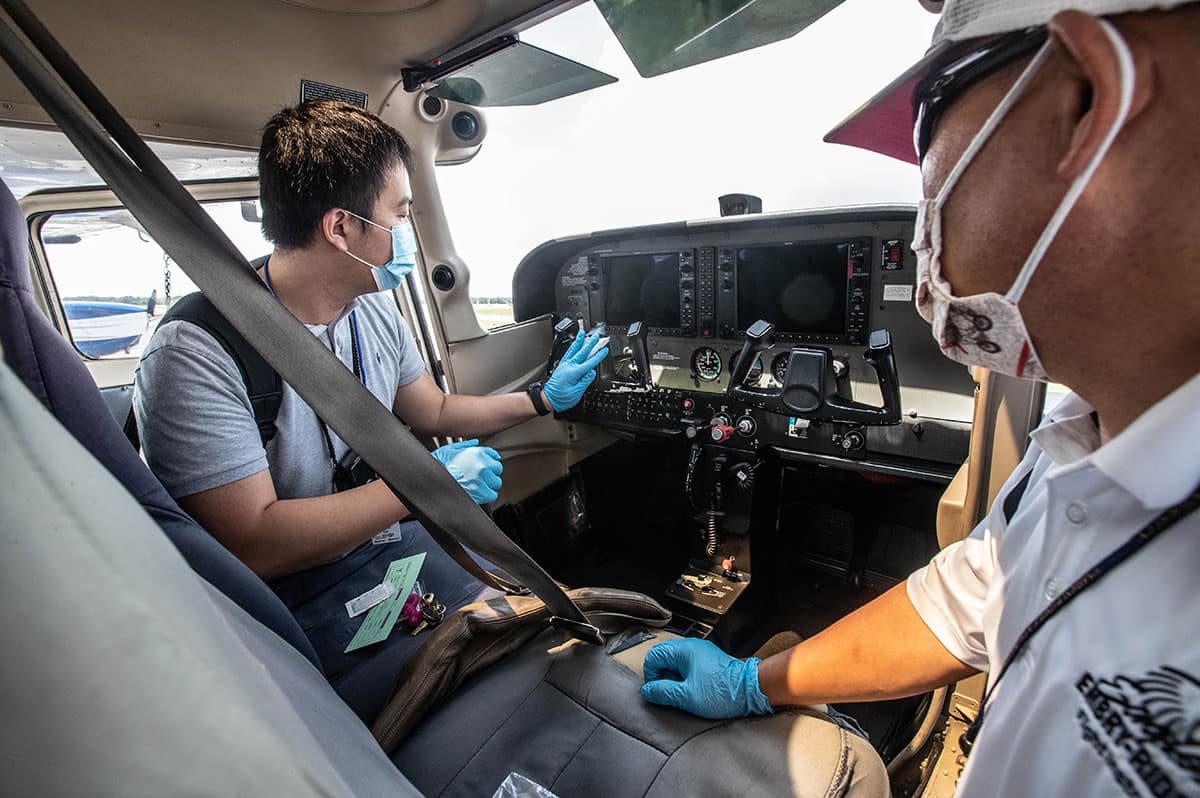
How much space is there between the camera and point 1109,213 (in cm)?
48

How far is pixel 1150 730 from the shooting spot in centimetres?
46

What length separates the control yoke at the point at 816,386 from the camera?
74.5 inches

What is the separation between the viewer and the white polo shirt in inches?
18.0

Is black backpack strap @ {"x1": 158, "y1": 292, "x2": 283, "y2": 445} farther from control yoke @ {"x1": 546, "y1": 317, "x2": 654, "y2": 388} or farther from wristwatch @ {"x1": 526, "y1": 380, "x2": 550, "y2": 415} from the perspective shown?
control yoke @ {"x1": 546, "y1": 317, "x2": 654, "y2": 388}

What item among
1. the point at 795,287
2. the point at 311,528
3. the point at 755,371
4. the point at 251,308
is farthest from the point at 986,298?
the point at 755,371

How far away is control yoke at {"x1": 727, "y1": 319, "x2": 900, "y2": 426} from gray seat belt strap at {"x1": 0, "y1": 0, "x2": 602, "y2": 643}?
1.34 meters

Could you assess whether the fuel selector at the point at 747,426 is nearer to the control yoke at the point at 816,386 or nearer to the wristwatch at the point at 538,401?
the control yoke at the point at 816,386

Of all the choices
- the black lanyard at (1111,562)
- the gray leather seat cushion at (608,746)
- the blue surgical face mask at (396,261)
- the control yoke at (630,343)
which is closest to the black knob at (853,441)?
the control yoke at (630,343)

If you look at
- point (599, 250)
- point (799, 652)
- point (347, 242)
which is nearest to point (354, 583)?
point (347, 242)

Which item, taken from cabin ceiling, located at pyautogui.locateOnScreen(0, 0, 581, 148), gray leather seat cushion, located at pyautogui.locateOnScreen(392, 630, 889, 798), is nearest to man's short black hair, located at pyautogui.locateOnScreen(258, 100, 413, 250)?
cabin ceiling, located at pyautogui.locateOnScreen(0, 0, 581, 148)

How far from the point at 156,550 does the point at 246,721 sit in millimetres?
108

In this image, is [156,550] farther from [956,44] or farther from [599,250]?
[599,250]

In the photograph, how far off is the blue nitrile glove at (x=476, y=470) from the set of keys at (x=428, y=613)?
1.02ft

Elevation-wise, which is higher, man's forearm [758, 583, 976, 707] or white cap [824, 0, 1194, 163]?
white cap [824, 0, 1194, 163]
